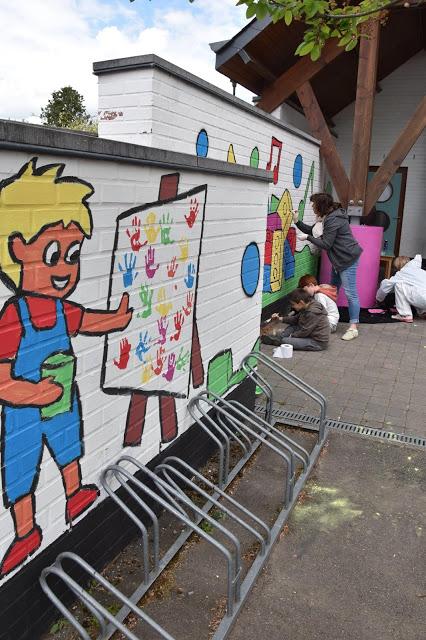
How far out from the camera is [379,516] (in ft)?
11.3

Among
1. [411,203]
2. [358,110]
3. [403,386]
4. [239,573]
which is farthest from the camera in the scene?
[411,203]

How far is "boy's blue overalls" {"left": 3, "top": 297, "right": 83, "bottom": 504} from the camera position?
206 cm

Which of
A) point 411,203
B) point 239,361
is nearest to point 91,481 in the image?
point 239,361

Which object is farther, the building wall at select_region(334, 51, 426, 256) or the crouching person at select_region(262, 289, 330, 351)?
the building wall at select_region(334, 51, 426, 256)

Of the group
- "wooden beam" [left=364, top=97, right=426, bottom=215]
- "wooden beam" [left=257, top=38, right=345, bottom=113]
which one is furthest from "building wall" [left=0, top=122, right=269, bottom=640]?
"wooden beam" [left=257, top=38, right=345, bottom=113]

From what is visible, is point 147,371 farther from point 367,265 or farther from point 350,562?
point 367,265

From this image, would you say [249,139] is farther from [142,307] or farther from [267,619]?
[267,619]

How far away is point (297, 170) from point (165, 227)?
607 centimetres

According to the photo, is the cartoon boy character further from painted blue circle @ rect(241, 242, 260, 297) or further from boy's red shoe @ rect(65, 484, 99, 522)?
painted blue circle @ rect(241, 242, 260, 297)

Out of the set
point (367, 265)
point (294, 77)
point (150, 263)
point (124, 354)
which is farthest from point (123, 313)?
point (294, 77)

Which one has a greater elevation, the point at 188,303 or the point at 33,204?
the point at 33,204

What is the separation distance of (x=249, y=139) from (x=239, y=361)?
312 centimetres

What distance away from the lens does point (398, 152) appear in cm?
882

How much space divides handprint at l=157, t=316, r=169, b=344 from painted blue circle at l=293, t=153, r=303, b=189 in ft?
19.5
